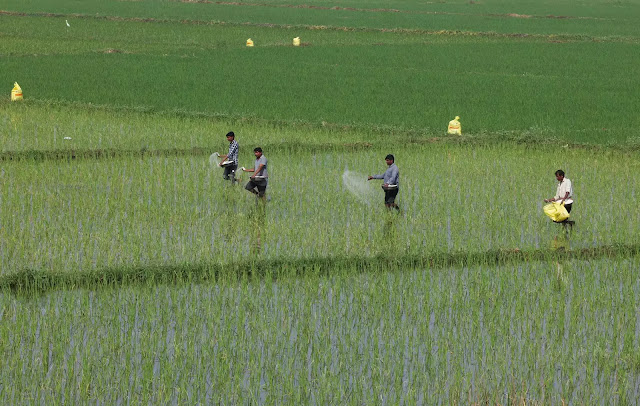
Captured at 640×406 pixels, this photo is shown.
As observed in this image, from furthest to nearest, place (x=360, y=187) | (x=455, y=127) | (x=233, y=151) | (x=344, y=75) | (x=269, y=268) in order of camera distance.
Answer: (x=344, y=75), (x=455, y=127), (x=233, y=151), (x=360, y=187), (x=269, y=268)

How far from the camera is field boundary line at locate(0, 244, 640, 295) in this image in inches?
326

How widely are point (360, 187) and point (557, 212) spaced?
2.55m

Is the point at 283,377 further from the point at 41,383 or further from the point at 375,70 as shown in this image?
the point at 375,70

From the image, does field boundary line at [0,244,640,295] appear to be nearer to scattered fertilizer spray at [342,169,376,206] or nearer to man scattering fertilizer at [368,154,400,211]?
man scattering fertilizer at [368,154,400,211]

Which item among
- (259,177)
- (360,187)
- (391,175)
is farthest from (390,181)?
(259,177)

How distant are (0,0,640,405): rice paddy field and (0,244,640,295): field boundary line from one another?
24mm

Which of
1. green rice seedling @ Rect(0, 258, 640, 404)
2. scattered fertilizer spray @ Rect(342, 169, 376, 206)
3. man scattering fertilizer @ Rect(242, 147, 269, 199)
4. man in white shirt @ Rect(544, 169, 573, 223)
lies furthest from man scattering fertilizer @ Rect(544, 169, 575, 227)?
man scattering fertilizer @ Rect(242, 147, 269, 199)

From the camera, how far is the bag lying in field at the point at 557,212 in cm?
984

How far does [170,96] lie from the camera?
63.3 ft

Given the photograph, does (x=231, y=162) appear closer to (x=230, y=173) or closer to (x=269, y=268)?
(x=230, y=173)

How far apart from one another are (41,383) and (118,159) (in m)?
7.46

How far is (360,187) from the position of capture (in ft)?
38.0

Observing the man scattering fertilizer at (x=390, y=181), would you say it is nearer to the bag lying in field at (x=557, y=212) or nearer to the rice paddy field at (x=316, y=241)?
the rice paddy field at (x=316, y=241)

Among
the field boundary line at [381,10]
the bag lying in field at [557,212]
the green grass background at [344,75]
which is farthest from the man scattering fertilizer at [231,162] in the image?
the field boundary line at [381,10]
